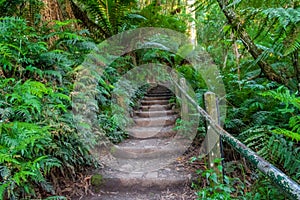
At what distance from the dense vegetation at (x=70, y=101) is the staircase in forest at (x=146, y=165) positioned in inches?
11.5

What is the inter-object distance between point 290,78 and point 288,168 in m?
1.58

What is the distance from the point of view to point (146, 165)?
293 centimetres

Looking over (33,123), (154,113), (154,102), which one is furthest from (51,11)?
(154,102)

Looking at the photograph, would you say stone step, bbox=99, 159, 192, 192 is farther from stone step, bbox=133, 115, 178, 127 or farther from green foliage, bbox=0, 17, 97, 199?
stone step, bbox=133, 115, 178, 127

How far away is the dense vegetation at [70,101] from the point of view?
1.67 m

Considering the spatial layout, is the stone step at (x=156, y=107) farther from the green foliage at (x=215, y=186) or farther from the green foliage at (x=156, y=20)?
the green foliage at (x=215, y=186)

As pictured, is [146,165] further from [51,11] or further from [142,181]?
[51,11]

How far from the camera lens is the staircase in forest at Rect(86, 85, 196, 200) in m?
2.41

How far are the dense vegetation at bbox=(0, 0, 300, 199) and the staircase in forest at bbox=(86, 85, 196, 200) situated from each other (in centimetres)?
29

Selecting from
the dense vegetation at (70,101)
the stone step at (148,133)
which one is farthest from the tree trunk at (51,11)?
the stone step at (148,133)

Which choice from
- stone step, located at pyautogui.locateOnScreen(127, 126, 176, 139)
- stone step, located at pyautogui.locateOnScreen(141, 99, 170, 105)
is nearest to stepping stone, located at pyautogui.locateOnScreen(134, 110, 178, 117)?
stone step, located at pyautogui.locateOnScreen(141, 99, 170, 105)

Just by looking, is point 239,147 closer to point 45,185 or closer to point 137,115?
point 45,185

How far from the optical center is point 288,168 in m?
1.77

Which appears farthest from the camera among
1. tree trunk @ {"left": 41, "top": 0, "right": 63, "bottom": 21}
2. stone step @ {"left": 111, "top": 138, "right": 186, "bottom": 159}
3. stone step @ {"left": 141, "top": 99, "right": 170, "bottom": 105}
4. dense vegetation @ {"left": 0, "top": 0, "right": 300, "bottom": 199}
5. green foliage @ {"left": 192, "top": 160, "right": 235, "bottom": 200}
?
stone step @ {"left": 141, "top": 99, "right": 170, "bottom": 105}
